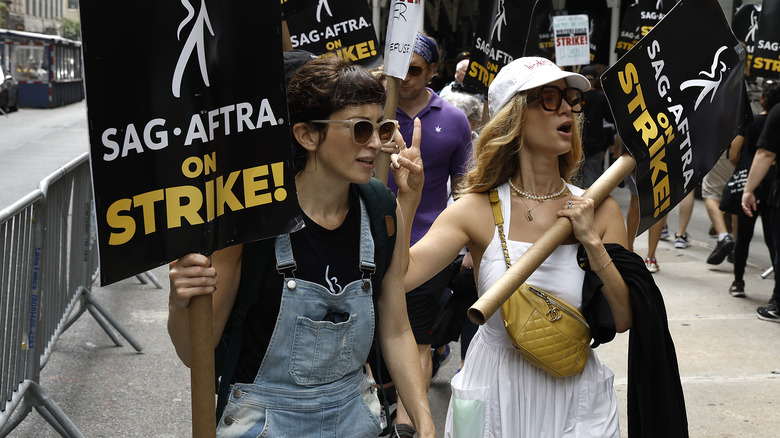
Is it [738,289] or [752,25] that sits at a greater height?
[752,25]

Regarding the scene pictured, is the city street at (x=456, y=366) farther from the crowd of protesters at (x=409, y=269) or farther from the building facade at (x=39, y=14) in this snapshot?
the building facade at (x=39, y=14)

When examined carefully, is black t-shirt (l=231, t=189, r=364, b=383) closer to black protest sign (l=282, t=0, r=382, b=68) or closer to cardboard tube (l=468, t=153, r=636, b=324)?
cardboard tube (l=468, t=153, r=636, b=324)

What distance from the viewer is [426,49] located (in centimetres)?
590

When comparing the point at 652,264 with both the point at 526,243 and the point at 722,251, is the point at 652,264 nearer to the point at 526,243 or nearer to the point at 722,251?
the point at 722,251

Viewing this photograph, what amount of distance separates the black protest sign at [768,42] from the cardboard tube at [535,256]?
18.2 ft

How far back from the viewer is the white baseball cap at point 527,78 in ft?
11.1

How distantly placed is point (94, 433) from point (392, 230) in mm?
3193

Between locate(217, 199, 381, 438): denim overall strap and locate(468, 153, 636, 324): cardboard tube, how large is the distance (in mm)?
387

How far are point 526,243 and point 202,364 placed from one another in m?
1.35

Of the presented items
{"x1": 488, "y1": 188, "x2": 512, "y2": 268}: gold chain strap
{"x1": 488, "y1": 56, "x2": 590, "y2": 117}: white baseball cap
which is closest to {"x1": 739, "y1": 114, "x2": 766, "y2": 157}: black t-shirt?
{"x1": 488, "y1": 56, "x2": 590, "y2": 117}: white baseball cap

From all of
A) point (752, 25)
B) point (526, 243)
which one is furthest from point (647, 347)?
point (752, 25)

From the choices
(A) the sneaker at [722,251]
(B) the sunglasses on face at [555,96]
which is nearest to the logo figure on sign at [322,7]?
(B) the sunglasses on face at [555,96]

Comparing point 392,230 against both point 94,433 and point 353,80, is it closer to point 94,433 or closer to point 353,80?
point 353,80

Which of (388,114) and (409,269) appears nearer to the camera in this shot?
(409,269)
